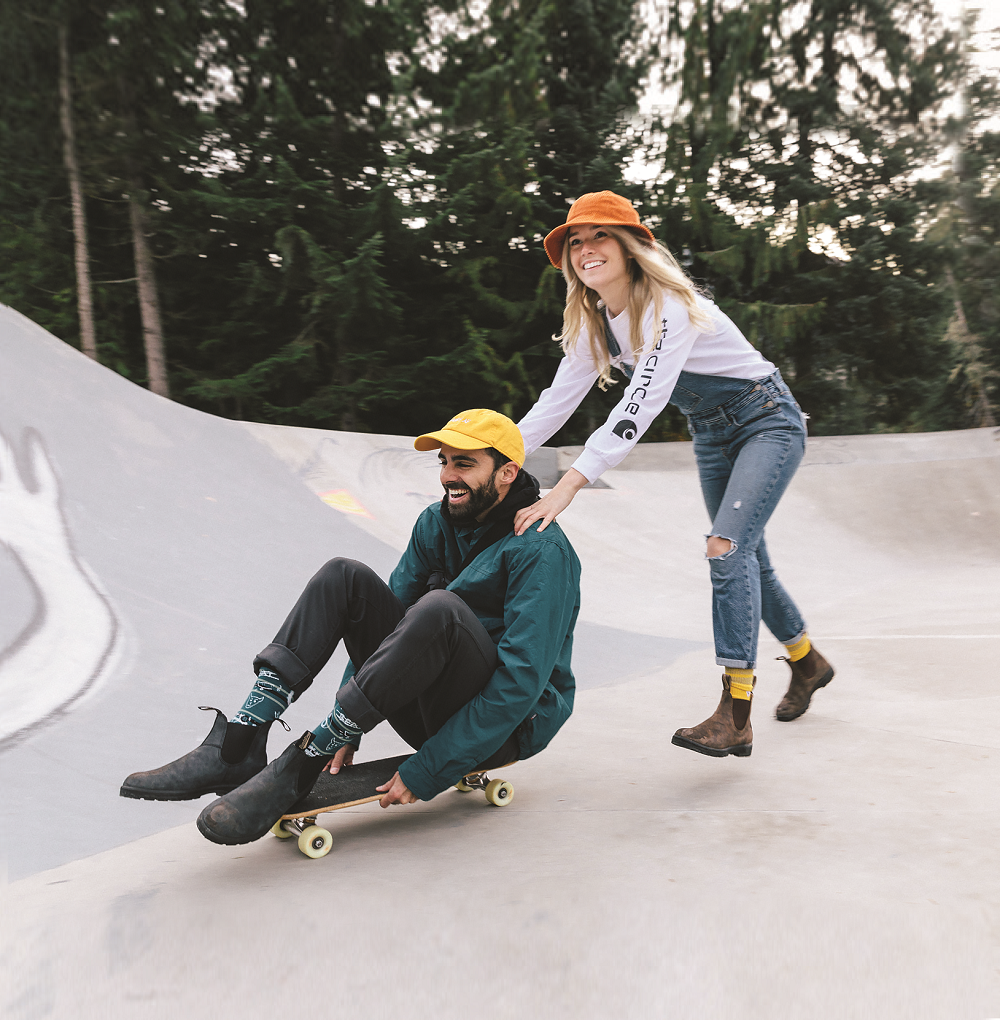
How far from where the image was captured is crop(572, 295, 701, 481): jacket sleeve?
2.39m

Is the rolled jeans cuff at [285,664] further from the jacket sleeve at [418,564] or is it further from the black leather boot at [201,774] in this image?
the jacket sleeve at [418,564]

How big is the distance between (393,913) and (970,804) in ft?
4.85

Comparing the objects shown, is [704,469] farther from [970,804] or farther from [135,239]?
[135,239]

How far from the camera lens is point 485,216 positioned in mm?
13008

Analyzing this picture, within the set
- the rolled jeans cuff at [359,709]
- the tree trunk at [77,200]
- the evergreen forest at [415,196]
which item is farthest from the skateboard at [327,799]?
the tree trunk at [77,200]

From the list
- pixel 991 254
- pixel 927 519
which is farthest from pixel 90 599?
pixel 991 254

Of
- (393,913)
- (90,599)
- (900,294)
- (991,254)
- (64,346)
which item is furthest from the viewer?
(991,254)

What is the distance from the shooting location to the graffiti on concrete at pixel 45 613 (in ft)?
9.02

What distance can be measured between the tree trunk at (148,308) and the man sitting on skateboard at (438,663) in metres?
11.4

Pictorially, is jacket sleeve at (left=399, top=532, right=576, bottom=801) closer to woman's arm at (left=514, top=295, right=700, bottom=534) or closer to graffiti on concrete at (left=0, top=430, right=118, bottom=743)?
woman's arm at (left=514, top=295, right=700, bottom=534)

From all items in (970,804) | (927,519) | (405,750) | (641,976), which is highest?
(641,976)

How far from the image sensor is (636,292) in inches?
99.1

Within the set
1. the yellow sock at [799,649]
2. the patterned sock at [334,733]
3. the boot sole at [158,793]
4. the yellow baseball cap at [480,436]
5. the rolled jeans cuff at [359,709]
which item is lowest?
the yellow sock at [799,649]

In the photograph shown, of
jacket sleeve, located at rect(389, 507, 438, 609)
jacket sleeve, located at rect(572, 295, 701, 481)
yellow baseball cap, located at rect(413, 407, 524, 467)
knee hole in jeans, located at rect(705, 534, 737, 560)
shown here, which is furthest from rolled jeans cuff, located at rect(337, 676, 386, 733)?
knee hole in jeans, located at rect(705, 534, 737, 560)
